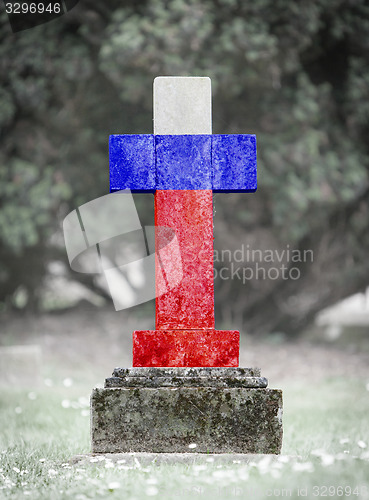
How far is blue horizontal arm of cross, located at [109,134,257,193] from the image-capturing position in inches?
153

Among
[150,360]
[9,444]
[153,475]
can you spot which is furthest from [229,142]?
[9,444]

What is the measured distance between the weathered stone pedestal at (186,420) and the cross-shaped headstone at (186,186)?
0.90 ft

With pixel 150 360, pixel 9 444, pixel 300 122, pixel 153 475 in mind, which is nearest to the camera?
pixel 153 475

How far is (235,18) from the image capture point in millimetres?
8289

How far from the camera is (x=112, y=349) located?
9.77 meters

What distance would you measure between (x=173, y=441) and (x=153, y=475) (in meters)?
0.39

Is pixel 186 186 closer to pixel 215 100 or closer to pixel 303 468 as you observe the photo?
pixel 303 468

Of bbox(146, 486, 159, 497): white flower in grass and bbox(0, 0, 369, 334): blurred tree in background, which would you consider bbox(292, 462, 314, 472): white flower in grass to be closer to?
bbox(146, 486, 159, 497): white flower in grass

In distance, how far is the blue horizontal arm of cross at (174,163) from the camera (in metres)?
3.89

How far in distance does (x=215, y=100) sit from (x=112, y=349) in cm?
417

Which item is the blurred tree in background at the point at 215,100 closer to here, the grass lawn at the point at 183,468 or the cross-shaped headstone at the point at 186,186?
the grass lawn at the point at 183,468

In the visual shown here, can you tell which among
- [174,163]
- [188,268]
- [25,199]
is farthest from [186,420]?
[25,199]

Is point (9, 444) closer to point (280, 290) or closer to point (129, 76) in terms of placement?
point (129, 76)

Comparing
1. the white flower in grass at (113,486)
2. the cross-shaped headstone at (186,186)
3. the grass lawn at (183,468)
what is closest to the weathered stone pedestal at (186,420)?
the grass lawn at (183,468)
